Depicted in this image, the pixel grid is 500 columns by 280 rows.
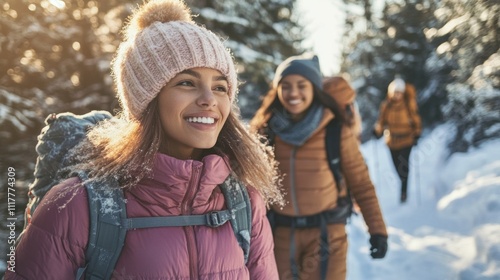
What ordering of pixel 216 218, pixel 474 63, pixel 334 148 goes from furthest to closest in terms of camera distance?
1. pixel 474 63
2. pixel 334 148
3. pixel 216 218

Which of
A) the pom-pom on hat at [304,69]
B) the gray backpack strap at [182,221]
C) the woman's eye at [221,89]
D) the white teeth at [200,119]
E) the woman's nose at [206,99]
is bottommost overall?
the gray backpack strap at [182,221]

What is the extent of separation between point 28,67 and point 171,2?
458cm

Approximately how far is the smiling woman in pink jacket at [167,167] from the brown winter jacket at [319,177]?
163cm

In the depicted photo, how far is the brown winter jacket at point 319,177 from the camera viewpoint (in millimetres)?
4266

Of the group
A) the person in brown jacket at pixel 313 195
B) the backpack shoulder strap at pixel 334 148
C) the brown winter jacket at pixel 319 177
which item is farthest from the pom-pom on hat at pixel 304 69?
the backpack shoulder strap at pixel 334 148

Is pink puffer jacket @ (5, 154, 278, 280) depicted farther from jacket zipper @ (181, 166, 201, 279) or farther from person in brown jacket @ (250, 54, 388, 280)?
person in brown jacket @ (250, 54, 388, 280)

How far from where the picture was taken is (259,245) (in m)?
2.44

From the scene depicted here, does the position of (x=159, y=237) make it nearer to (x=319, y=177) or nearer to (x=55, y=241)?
(x=55, y=241)

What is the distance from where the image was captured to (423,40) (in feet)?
78.0

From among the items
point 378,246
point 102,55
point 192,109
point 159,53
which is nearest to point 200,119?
point 192,109

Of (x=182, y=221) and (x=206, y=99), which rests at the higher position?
(x=206, y=99)

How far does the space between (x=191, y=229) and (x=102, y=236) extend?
382 millimetres

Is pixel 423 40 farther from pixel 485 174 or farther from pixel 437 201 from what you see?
pixel 485 174

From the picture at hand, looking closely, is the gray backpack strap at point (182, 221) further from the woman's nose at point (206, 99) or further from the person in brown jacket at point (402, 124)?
the person in brown jacket at point (402, 124)
